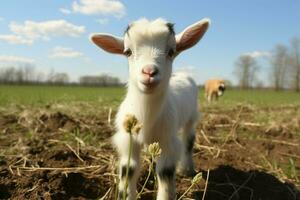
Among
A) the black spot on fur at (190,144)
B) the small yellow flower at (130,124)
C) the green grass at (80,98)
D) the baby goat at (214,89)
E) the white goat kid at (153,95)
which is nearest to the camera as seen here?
the small yellow flower at (130,124)

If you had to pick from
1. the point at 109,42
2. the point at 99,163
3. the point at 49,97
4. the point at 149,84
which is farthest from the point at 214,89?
Answer: the point at 149,84

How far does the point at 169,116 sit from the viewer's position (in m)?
4.62

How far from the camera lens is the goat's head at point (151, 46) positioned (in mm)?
3811

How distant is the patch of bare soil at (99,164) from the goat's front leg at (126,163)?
0.19 metres

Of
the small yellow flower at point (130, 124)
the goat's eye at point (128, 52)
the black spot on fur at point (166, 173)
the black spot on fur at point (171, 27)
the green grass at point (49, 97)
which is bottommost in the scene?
the black spot on fur at point (166, 173)

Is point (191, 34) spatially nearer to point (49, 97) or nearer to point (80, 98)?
point (80, 98)

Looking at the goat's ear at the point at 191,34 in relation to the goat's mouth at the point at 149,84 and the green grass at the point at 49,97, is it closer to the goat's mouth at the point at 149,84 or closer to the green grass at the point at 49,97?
the goat's mouth at the point at 149,84

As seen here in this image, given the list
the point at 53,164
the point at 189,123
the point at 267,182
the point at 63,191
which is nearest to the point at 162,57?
the point at 63,191

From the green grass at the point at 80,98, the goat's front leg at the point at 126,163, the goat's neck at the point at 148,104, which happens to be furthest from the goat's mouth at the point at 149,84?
the green grass at the point at 80,98

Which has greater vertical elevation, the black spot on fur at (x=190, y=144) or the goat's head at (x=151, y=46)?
the goat's head at (x=151, y=46)

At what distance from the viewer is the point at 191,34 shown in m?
4.60

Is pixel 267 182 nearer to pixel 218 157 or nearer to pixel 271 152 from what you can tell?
pixel 218 157

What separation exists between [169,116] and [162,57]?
83 centimetres

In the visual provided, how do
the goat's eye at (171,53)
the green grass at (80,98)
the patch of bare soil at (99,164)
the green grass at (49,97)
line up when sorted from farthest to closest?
the green grass at (80,98), the green grass at (49,97), the patch of bare soil at (99,164), the goat's eye at (171,53)
